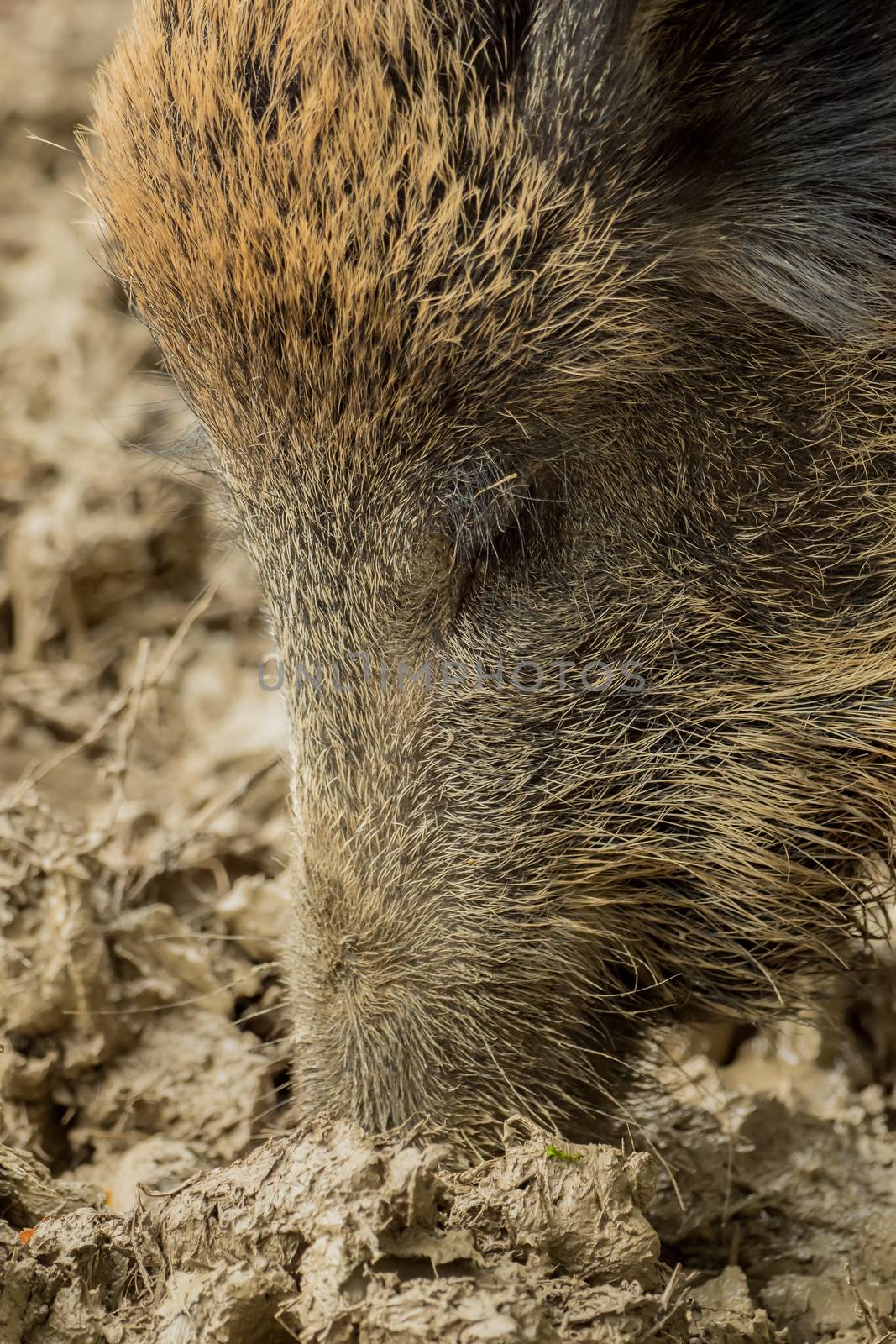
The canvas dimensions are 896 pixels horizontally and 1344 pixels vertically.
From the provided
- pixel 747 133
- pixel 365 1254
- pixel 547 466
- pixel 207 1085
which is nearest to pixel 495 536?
pixel 547 466

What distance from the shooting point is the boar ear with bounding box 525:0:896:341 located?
6.43ft

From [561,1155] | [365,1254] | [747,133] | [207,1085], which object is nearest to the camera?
[365,1254]

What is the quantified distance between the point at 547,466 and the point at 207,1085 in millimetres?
1379

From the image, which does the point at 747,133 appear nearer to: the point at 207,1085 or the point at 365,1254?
the point at 365,1254

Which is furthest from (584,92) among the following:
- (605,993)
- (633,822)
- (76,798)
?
(76,798)

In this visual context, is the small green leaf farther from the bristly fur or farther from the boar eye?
the boar eye

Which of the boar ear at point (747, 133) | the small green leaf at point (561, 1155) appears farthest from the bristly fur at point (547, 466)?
the small green leaf at point (561, 1155)

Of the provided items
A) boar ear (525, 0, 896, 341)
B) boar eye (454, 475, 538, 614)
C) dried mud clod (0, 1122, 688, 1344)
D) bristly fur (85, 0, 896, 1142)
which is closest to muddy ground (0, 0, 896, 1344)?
dried mud clod (0, 1122, 688, 1344)

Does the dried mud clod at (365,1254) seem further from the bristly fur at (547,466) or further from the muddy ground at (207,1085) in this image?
the bristly fur at (547,466)

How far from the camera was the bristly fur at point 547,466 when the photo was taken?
200cm

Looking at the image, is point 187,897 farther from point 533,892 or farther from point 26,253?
point 26,253

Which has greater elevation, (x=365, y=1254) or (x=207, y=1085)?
(x=365, y=1254)

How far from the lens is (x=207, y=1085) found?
107 inches

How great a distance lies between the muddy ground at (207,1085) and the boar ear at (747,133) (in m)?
1.05
